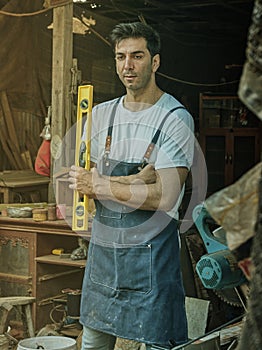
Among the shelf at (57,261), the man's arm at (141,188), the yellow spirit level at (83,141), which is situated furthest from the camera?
the shelf at (57,261)

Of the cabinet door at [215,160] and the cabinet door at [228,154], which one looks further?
the cabinet door at [215,160]

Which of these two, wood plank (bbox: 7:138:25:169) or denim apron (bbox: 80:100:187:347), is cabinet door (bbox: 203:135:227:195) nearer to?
wood plank (bbox: 7:138:25:169)

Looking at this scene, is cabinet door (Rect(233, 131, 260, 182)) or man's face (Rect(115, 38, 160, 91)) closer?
man's face (Rect(115, 38, 160, 91))

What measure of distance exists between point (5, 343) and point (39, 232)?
1021 millimetres

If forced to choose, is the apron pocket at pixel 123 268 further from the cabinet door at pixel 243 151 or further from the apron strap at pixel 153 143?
the cabinet door at pixel 243 151

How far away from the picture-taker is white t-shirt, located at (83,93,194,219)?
3600 millimetres

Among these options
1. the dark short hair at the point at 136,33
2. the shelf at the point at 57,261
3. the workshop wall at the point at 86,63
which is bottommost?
the shelf at the point at 57,261

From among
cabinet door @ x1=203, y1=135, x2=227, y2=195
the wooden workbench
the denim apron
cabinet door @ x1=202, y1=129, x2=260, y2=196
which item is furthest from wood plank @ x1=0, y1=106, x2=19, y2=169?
the denim apron

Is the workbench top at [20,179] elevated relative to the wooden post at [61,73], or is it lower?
lower

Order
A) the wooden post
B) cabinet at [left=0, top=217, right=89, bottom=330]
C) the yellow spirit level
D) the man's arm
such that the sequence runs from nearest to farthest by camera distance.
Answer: the man's arm < the yellow spirit level < cabinet at [left=0, top=217, right=89, bottom=330] < the wooden post

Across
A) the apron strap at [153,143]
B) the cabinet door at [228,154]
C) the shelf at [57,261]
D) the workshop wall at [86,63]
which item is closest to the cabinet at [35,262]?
the shelf at [57,261]

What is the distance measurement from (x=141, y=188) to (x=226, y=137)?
24.9 feet

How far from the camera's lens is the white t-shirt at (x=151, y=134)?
142 inches

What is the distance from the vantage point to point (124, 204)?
3.66m
